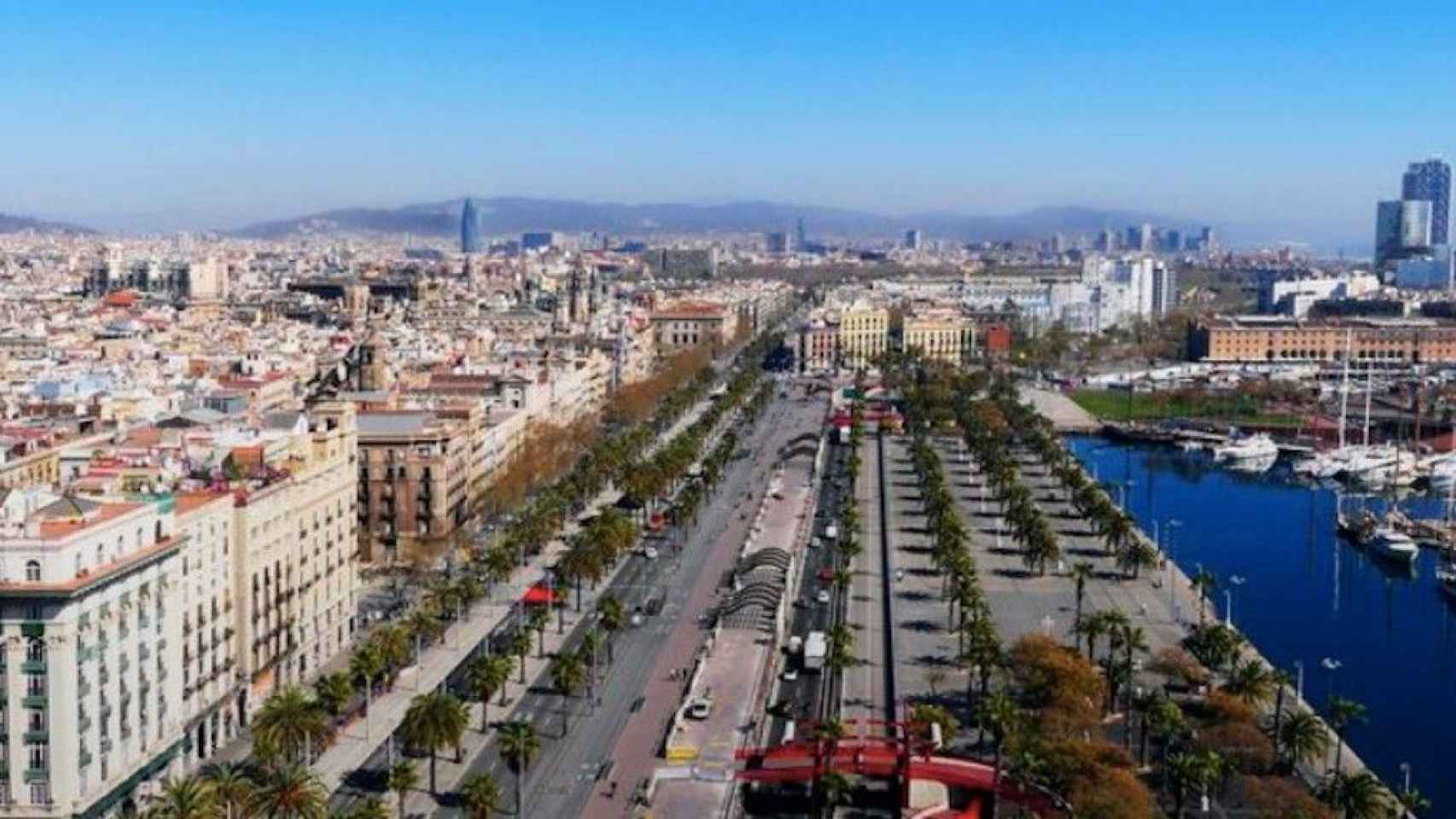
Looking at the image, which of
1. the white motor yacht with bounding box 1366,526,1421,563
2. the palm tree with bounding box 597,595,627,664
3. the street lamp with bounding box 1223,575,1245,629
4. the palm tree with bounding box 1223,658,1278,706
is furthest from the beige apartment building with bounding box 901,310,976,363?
the palm tree with bounding box 1223,658,1278,706

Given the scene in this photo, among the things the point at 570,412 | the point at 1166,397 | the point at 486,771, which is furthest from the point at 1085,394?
the point at 486,771

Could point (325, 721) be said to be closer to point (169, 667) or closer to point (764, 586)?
point (169, 667)

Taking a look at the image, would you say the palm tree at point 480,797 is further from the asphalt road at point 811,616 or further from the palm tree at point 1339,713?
the palm tree at point 1339,713

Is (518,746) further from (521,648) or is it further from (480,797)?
(521,648)

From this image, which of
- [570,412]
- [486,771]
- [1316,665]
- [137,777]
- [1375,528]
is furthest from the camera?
[570,412]

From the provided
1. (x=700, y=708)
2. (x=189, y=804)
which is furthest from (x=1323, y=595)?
(x=189, y=804)

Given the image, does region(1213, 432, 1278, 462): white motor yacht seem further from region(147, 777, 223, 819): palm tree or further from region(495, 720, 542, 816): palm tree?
region(147, 777, 223, 819): palm tree
